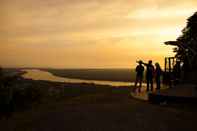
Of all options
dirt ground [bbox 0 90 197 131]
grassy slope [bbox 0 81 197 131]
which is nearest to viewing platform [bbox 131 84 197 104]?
dirt ground [bbox 0 90 197 131]

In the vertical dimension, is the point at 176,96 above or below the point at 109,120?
above

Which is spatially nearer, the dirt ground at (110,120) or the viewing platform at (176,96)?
the dirt ground at (110,120)

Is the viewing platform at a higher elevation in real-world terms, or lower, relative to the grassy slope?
higher

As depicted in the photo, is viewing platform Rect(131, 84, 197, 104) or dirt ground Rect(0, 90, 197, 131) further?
viewing platform Rect(131, 84, 197, 104)

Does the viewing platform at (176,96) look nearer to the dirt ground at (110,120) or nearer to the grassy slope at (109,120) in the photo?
the dirt ground at (110,120)

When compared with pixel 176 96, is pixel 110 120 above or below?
below

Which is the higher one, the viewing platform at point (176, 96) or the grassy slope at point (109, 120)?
the viewing platform at point (176, 96)

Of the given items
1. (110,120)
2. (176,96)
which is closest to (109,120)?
(110,120)

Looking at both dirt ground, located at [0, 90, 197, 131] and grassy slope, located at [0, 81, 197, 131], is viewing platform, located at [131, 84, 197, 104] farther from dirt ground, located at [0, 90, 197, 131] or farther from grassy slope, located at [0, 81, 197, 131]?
grassy slope, located at [0, 81, 197, 131]

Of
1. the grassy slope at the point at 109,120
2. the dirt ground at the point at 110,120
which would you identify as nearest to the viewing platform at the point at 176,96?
the dirt ground at the point at 110,120

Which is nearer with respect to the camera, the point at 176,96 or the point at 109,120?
the point at 109,120

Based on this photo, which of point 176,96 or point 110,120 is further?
point 176,96

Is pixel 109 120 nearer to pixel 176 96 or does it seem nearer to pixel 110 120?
pixel 110 120

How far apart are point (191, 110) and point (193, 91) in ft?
7.29
